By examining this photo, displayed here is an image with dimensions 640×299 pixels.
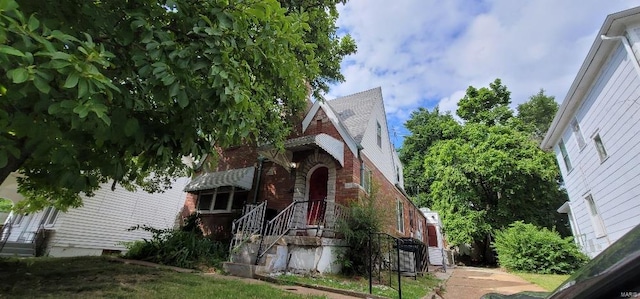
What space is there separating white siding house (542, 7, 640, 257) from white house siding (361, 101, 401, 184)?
284 inches

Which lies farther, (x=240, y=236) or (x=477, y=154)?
(x=477, y=154)

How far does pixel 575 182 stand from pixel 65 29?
1684 cm

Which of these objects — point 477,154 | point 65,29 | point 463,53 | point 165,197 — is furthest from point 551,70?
point 165,197

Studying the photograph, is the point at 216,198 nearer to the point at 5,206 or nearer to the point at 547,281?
the point at 547,281

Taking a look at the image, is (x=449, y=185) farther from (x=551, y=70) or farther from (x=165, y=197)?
(x=165, y=197)

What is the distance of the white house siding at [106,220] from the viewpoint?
40.1 feet

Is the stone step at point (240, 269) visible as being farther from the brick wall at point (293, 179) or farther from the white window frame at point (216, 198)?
the white window frame at point (216, 198)

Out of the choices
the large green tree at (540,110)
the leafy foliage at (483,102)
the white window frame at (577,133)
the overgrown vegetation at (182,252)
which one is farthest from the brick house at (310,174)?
the large green tree at (540,110)

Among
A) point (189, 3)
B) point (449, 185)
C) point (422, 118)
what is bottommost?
point (189, 3)

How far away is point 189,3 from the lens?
269 cm

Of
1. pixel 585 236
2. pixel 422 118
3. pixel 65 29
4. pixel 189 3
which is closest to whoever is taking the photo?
pixel 65 29

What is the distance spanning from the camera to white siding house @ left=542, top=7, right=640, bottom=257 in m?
7.61

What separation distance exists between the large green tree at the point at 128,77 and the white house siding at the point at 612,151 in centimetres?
989

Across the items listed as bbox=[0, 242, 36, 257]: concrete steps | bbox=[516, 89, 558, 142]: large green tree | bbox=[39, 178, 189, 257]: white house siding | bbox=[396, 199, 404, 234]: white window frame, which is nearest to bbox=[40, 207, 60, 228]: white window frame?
bbox=[39, 178, 189, 257]: white house siding
